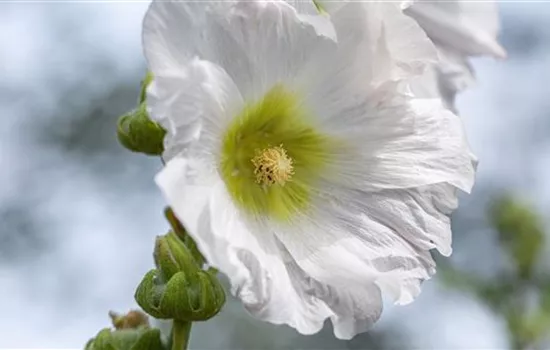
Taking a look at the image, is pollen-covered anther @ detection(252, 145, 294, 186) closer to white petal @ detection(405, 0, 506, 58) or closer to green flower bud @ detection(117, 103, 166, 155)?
green flower bud @ detection(117, 103, 166, 155)

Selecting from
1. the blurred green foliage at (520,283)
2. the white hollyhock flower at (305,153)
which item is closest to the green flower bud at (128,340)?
the white hollyhock flower at (305,153)

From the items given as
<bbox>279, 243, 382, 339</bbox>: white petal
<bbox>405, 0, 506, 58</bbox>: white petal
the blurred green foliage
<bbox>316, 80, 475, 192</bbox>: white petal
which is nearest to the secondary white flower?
<bbox>405, 0, 506, 58</bbox>: white petal

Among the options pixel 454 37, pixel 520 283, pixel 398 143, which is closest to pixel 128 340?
pixel 398 143

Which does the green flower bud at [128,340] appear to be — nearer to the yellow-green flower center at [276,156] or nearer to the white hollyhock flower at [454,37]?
the yellow-green flower center at [276,156]

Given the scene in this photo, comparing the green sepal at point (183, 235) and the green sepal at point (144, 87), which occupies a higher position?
the green sepal at point (144, 87)

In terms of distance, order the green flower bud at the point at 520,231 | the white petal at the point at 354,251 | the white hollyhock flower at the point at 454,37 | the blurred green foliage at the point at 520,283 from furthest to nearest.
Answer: the green flower bud at the point at 520,231, the blurred green foliage at the point at 520,283, the white hollyhock flower at the point at 454,37, the white petal at the point at 354,251
